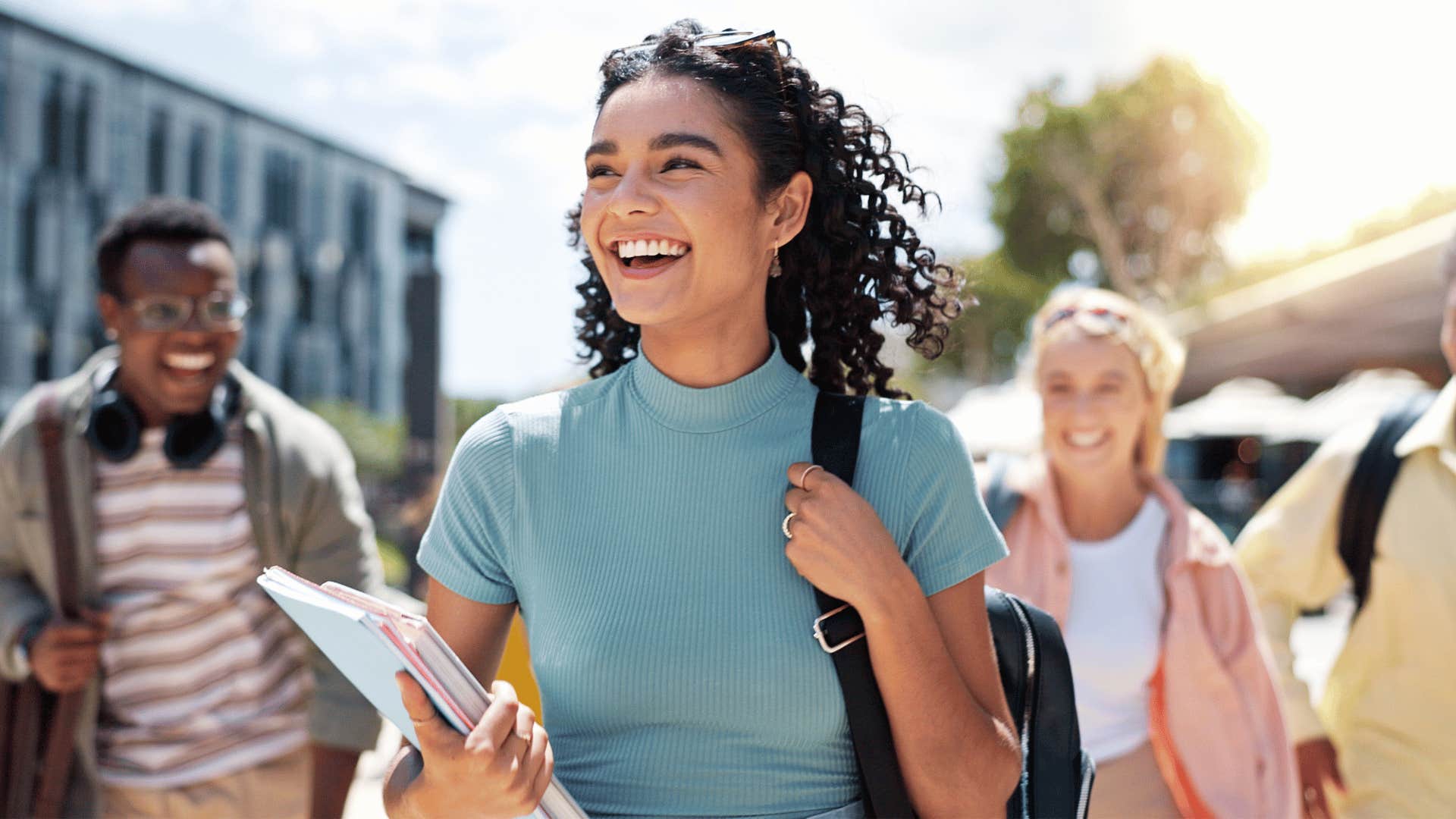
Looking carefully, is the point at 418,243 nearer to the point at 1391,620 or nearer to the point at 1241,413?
the point at 1241,413

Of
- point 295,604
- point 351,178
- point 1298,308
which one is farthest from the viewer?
point 351,178

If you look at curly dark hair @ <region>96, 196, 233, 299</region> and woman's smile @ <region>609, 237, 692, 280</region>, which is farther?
curly dark hair @ <region>96, 196, 233, 299</region>

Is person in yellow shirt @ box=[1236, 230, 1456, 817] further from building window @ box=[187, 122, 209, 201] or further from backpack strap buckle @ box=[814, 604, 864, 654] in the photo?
building window @ box=[187, 122, 209, 201]

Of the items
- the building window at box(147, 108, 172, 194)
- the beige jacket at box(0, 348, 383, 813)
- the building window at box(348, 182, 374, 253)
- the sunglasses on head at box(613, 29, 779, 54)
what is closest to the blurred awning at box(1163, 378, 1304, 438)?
the beige jacket at box(0, 348, 383, 813)

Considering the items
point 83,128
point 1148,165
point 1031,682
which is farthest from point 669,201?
point 83,128

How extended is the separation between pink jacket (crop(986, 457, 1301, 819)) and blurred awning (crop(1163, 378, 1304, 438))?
14967mm

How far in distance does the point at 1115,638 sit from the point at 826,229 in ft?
5.57

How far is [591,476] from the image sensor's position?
1760 mm

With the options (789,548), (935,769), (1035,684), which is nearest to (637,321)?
(789,548)

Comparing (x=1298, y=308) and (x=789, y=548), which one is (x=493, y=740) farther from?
(x=1298, y=308)

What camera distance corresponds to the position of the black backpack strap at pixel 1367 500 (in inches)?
124

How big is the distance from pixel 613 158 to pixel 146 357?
2.12 meters

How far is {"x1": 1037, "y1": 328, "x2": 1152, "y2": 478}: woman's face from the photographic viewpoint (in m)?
3.39

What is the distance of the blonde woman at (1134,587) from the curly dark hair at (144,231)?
2520mm
